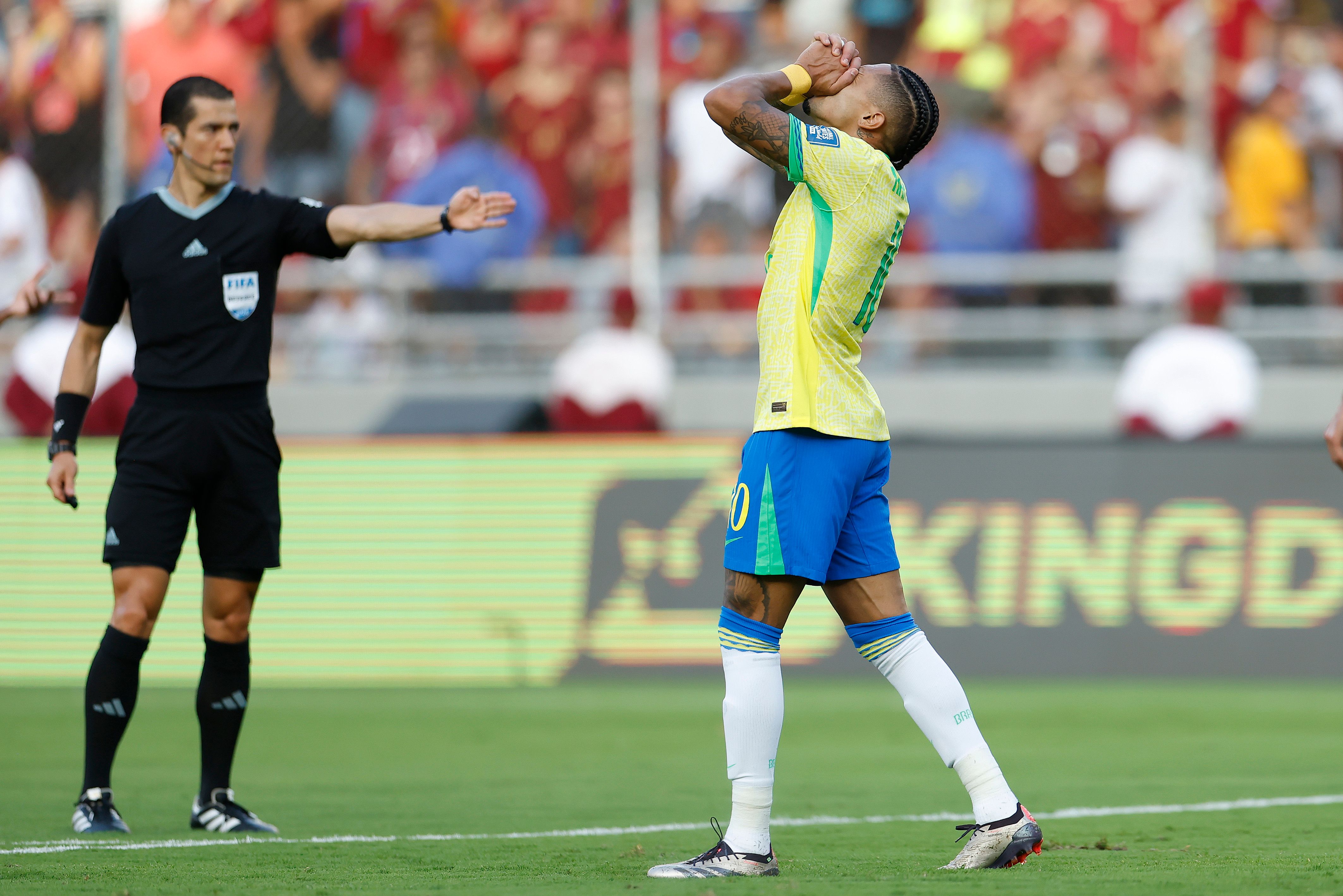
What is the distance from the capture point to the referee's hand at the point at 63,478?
5691 millimetres

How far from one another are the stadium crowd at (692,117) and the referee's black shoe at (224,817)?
287 inches

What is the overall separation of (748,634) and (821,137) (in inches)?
50.1

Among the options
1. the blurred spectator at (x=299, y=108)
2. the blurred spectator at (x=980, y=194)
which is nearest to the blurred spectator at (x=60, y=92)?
the blurred spectator at (x=299, y=108)

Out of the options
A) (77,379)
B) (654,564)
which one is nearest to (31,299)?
(77,379)

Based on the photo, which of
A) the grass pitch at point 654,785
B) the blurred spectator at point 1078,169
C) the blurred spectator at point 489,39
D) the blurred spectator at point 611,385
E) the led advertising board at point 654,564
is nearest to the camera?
the grass pitch at point 654,785

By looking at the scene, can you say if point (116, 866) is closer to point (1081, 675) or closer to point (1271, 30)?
point (1081, 675)

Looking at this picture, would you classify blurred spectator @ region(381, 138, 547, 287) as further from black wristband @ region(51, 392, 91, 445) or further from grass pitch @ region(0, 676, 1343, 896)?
black wristband @ region(51, 392, 91, 445)

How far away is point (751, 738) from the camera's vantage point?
453 centimetres

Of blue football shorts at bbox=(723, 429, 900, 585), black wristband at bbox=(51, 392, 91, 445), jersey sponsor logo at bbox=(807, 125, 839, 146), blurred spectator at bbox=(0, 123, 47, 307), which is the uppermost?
blurred spectator at bbox=(0, 123, 47, 307)

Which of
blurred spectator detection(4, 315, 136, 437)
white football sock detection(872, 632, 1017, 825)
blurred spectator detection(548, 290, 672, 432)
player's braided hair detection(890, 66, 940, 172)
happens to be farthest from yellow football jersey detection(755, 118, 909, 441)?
blurred spectator detection(4, 315, 136, 437)

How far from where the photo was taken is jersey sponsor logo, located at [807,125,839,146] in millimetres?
4488

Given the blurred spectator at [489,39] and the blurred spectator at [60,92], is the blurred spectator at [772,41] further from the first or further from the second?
the blurred spectator at [60,92]

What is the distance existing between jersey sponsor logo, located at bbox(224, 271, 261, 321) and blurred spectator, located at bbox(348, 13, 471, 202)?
7232mm

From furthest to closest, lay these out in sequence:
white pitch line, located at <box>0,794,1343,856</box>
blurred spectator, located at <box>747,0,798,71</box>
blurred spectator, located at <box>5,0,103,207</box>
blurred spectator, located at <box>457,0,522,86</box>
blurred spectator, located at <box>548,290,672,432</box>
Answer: blurred spectator, located at <box>457,0,522,86</box> < blurred spectator, located at <box>747,0,798,71</box> < blurred spectator, located at <box>5,0,103,207</box> < blurred spectator, located at <box>548,290,672,432</box> < white pitch line, located at <box>0,794,1343,856</box>
